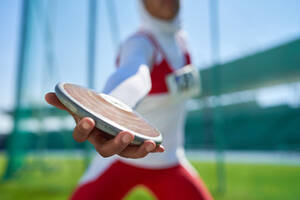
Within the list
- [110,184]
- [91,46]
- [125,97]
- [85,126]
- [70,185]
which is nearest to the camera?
[85,126]

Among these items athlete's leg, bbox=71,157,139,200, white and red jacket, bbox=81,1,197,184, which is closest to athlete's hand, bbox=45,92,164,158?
white and red jacket, bbox=81,1,197,184

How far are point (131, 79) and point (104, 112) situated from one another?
18 centimetres

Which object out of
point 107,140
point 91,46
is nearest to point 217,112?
point 91,46

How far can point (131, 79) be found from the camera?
1.95 feet

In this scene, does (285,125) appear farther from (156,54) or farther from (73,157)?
(156,54)

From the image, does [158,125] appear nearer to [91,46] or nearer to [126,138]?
[126,138]

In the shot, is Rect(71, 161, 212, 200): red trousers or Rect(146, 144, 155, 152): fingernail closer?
Rect(146, 144, 155, 152): fingernail

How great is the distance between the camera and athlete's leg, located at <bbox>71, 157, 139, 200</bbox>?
82 centimetres

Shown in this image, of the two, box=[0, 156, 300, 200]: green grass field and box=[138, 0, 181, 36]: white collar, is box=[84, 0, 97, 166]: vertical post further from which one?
box=[138, 0, 181, 36]: white collar

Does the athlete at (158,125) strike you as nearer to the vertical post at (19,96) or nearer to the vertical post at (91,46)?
the vertical post at (91,46)

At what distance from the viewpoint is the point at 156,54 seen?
859 millimetres

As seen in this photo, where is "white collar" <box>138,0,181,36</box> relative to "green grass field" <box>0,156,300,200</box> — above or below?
above

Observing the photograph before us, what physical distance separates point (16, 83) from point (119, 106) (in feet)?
12.0

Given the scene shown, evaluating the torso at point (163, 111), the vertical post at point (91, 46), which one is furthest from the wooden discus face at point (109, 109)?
the vertical post at point (91, 46)
